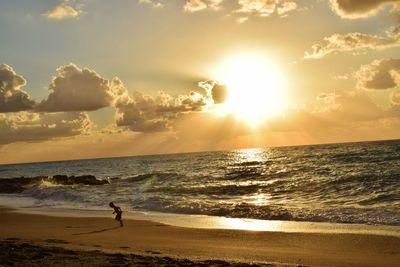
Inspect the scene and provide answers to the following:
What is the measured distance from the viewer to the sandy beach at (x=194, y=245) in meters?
11.2

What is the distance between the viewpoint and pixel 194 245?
1392 centimetres

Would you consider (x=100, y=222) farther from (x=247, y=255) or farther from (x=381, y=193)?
(x=381, y=193)

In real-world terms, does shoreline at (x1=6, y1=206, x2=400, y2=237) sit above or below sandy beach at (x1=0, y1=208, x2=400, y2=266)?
below

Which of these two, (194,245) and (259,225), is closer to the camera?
(194,245)

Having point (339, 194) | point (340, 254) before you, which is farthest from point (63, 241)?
point (339, 194)

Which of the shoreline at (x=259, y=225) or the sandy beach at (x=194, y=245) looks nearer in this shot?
the sandy beach at (x=194, y=245)

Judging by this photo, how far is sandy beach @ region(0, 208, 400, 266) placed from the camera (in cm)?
1123

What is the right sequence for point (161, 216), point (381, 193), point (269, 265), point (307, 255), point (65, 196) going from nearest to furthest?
point (269, 265), point (307, 255), point (161, 216), point (381, 193), point (65, 196)

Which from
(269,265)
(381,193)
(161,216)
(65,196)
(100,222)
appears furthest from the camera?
(65,196)

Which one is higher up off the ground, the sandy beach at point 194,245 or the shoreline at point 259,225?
the sandy beach at point 194,245

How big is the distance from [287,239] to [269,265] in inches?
163

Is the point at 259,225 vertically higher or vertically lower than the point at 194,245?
lower

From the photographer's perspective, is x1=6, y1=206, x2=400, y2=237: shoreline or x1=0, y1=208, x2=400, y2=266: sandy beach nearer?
x1=0, y1=208, x2=400, y2=266: sandy beach

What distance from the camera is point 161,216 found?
75.8 ft
